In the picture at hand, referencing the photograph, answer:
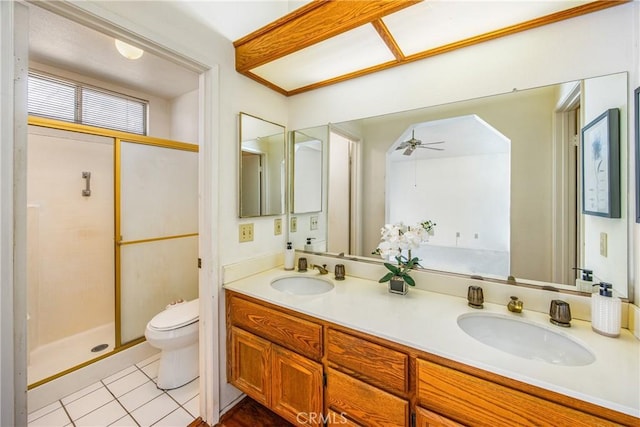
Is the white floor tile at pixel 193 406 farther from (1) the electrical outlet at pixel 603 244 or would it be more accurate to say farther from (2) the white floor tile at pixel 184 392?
(1) the electrical outlet at pixel 603 244

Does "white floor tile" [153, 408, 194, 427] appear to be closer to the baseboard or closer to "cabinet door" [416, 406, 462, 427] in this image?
the baseboard

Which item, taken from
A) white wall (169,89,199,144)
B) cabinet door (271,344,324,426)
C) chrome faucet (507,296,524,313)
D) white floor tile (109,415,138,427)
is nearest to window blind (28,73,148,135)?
white wall (169,89,199,144)

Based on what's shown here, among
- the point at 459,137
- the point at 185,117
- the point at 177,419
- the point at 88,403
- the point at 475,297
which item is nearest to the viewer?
the point at 475,297

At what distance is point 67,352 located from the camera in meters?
2.05

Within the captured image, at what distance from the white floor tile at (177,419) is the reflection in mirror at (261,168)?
4.06ft

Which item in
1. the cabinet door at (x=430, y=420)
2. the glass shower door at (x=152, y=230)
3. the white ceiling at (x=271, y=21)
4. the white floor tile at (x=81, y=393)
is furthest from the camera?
the glass shower door at (x=152, y=230)

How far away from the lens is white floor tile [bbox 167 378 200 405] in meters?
1.67

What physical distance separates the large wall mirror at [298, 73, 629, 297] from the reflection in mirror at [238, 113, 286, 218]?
0.65m

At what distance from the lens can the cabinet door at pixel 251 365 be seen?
Answer: 4.40ft

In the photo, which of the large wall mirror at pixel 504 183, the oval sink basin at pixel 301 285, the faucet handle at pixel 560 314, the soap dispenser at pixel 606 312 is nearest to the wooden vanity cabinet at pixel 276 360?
the oval sink basin at pixel 301 285

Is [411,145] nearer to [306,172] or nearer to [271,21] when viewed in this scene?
[306,172]

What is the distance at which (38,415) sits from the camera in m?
1.52

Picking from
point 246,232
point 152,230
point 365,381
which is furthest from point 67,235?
point 365,381

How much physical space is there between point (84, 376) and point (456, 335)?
7.81 feet
